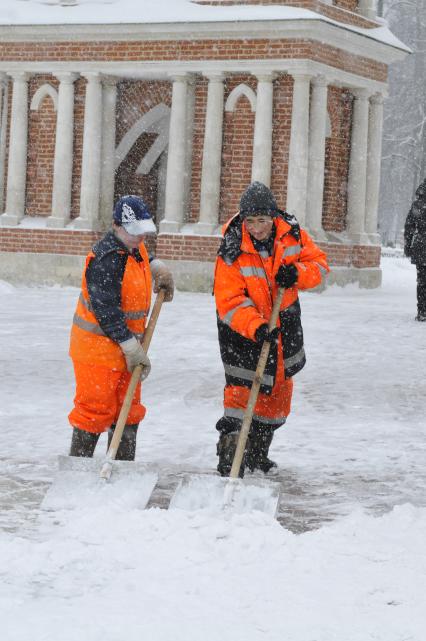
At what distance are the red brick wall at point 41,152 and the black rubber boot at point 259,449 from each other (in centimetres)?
1517

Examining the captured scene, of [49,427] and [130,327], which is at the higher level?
[130,327]

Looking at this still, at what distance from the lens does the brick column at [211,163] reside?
63.3ft

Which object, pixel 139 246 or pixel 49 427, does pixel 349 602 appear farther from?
pixel 49 427

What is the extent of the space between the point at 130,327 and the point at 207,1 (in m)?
14.4

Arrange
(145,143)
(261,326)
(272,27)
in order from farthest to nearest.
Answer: (145,143), (272,27), (261,326)

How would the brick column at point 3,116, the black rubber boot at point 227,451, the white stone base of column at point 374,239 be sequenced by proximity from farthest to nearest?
1. the white stone base of column at point 374,239
2. the brick column at point 3,116
3. the black rubber boot at point 227,451

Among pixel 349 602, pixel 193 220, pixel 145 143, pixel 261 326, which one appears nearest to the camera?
pixel 349 602

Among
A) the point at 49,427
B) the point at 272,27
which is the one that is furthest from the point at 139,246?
the point at 272,27

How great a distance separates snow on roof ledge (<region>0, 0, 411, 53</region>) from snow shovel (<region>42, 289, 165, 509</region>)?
45.0 feet

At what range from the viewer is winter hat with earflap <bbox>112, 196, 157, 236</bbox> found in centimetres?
550

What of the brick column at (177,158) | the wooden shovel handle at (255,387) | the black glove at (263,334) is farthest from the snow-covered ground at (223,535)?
the brick column at (177,158)

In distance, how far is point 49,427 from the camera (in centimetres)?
732

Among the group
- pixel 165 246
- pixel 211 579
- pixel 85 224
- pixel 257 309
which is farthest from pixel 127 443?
pixel 85 224

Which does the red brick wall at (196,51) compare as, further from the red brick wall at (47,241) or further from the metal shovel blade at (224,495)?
the metal shovel blade at (224,495)
